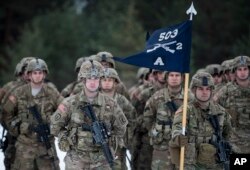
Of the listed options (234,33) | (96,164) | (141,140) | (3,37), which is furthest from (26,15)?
(96,164)

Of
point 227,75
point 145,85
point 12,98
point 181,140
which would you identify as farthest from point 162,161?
point 227,75

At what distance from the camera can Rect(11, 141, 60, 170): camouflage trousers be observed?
39.8 ft

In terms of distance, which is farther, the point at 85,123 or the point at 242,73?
the point at 242,73

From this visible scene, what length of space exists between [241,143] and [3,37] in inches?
1346

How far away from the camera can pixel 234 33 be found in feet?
137

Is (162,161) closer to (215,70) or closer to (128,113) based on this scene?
(128,113)

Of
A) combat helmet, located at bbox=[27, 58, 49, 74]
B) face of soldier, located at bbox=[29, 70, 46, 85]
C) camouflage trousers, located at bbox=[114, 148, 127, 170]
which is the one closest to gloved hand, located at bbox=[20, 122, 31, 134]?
face of soldier, located at bbox=[29, 70, 46, 85]

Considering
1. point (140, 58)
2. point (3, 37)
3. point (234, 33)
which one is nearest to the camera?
point (140, 58)

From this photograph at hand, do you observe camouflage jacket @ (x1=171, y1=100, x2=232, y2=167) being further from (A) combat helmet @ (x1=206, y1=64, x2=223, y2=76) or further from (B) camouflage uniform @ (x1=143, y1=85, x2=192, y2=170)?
(A) combat helmet @ (x1=206, y1=64, x2=223, y2=76)

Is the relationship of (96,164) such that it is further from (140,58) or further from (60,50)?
(60,50)

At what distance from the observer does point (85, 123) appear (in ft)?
34.4

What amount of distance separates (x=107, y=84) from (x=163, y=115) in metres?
1.28

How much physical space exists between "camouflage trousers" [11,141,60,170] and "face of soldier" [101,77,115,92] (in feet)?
4.86

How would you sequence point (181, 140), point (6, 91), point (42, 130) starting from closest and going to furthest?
point (181, 140) < point (42, 130) < point (6, 91)
